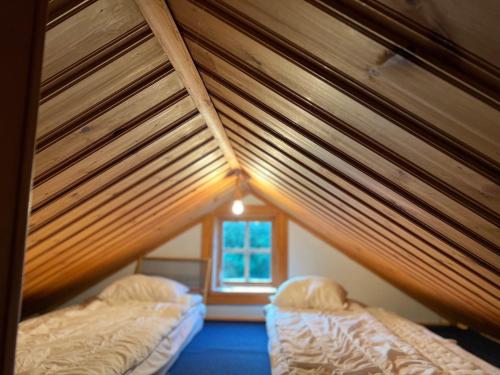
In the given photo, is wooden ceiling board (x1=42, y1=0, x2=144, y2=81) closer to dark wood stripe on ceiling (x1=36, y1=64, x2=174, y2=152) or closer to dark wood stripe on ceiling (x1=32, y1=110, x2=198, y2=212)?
dark wood stripe on ceiling (x1=36, y1=64, x2=174, y2=152)

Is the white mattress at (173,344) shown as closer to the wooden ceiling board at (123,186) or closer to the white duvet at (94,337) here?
the white duvet at (94,337)

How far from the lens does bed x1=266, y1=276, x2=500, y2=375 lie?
1.87 metres

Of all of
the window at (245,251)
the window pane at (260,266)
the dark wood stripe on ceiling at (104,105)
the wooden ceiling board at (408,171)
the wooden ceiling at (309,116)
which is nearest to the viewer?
the wooden ceiling at (309,116)

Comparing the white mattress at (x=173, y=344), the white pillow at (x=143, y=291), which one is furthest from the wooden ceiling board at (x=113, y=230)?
the white mattress at (x=173, y=344)

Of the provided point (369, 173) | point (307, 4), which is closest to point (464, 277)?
point (369, 173)

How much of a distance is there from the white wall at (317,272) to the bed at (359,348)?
126cm

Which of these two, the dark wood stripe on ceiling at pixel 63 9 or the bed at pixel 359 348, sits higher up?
the dark wood stripe on ceiling at pixel 63 9

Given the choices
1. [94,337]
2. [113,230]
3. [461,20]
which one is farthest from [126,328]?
[461,20]

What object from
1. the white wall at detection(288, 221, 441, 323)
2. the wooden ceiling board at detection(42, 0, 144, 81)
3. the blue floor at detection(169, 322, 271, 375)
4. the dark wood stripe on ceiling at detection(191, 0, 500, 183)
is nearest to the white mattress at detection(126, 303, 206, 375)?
the blue floor at detection(169, 322, 271, 375)

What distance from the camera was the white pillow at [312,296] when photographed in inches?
139

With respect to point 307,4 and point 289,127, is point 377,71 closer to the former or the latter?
point 307,4

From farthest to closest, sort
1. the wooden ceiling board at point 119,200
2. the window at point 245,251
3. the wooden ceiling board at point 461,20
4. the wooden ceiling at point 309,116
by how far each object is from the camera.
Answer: the window at point 245,251, the wooden ceiling board at point 119,200, the wooden ceiling at point 309,116, the wooden ceiling board at point 461,20

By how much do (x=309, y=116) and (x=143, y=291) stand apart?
3.16 m

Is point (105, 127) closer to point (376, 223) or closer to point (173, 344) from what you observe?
point (376, 223)
